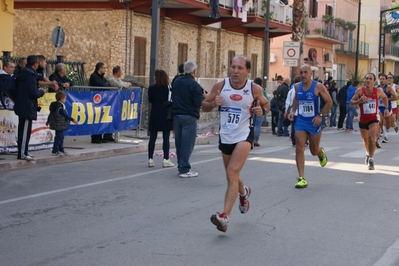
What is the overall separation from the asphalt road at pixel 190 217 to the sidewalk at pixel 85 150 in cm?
30

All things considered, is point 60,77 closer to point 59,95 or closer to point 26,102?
point 59,95

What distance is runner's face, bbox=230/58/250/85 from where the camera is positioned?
850cm

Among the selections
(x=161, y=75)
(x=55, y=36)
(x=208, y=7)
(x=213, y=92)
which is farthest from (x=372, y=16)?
(x=213, y=92)

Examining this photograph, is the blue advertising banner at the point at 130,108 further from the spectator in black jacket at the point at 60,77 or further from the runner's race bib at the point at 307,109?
the runner's race bib at the point at 307,109

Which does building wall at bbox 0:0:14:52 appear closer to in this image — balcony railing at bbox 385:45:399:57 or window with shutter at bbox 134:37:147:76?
window with shutter at bbox 134:37:147:76

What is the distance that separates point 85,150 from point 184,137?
396cm

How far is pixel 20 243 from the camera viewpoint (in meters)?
7.61

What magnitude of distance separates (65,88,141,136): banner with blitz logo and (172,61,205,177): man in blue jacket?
411cm

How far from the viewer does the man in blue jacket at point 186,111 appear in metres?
13.0

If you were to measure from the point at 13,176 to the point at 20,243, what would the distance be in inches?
214

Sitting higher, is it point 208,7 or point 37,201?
point 208,7

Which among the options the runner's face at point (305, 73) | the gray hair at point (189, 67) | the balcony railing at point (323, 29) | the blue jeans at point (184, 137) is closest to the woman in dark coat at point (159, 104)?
the blue jeans at point (184, 137)

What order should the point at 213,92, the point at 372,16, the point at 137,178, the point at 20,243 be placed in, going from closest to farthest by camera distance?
the point at 20,243
the point at 213,92
the point at 137,178
the point at 372,16

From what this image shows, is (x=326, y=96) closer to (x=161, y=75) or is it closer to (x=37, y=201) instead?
(x=161, y=75)
